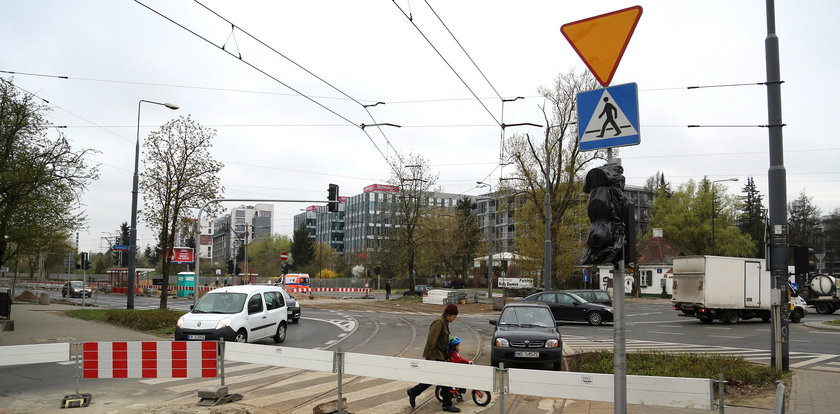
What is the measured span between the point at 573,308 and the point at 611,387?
66.6 ft

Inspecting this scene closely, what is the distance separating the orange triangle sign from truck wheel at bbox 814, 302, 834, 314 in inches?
1589

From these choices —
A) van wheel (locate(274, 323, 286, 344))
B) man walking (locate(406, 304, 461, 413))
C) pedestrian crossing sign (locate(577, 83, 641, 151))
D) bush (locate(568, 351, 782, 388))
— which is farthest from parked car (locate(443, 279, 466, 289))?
pedestrian crossing sign (locate(577, 83, 641, 151))

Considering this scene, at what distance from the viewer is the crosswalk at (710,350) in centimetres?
1494

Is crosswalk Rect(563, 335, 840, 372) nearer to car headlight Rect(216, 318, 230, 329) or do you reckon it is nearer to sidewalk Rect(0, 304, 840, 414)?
sidewalk Rect(0, 304, 840, 414)

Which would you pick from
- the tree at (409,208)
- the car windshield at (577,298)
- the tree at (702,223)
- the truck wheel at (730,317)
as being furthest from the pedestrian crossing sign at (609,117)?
the tree at (702,223)

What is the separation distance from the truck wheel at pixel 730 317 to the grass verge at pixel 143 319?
24280mm

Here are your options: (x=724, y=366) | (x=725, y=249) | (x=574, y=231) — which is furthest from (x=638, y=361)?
(x=725, y=249)

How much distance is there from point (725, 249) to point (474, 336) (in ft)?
177

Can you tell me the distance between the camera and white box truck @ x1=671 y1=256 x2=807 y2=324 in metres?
27.6

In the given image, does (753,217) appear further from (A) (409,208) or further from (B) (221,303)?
(B) (221,303)

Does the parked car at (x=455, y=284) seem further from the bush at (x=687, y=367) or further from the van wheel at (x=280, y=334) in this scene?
the bush at (x=687, y=367)

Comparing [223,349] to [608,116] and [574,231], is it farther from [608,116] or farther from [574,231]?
[574,231]

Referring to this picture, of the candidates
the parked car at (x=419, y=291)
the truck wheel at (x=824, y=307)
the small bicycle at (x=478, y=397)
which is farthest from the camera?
the parked car at (x=419, y=291)

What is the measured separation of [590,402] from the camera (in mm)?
9586
